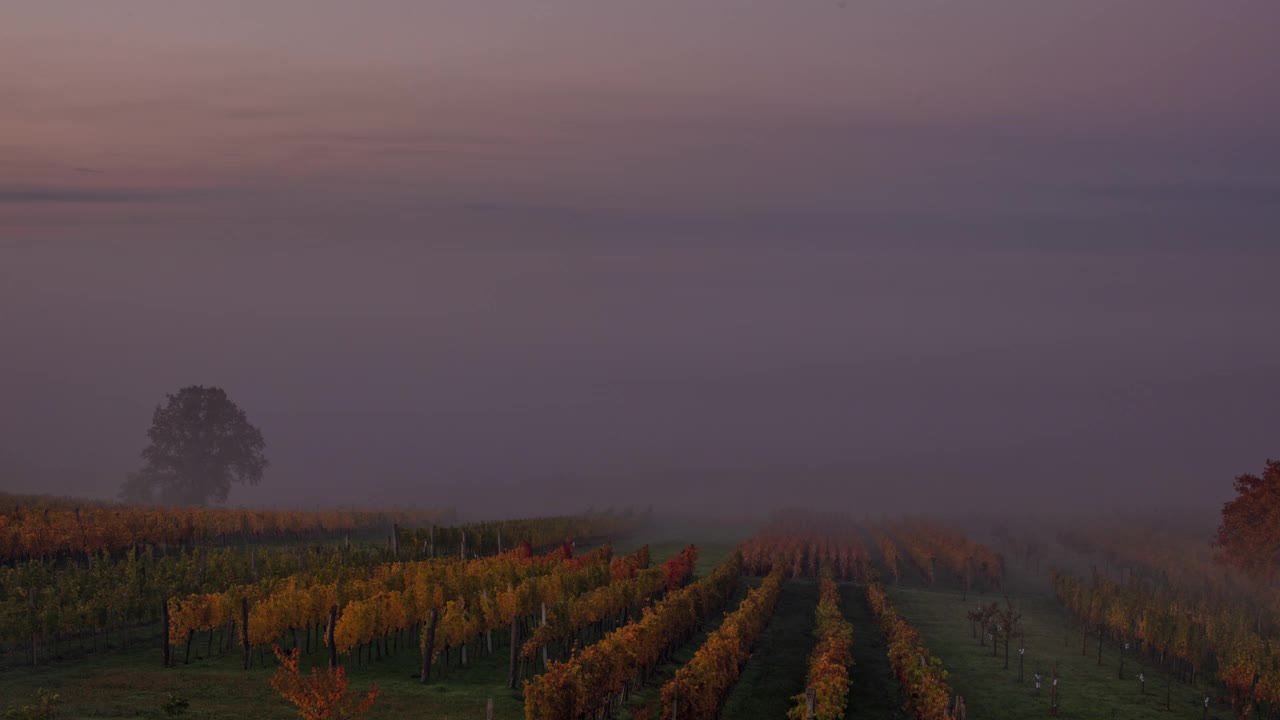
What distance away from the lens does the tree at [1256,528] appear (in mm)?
80062

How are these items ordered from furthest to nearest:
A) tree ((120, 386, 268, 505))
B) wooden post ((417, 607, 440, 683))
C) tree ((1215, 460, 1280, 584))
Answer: tree ((120, 386, 268, 505)), tree ((1215, 460, 1280, 584)), wooden post ((417, 607, 440, 683))

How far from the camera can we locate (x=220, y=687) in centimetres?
4662

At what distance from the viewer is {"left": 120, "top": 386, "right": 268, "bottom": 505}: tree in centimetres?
16212

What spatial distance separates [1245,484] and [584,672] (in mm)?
66100

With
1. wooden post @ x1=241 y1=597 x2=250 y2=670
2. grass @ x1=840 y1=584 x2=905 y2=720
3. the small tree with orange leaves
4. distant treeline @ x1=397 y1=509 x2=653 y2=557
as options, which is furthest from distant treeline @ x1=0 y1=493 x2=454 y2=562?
grass @ x1=840 y1=584 x2=905 y2=720

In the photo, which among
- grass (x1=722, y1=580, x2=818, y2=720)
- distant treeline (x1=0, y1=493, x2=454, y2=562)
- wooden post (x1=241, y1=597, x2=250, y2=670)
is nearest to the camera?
grass (x1=722, y1=580, x2=818, y2=720)

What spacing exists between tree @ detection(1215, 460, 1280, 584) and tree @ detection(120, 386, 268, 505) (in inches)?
4989

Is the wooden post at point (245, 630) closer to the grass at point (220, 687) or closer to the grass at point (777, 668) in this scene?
the grass at point (220, 687)

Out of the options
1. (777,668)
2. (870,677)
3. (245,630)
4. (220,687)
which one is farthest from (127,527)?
(870,677)

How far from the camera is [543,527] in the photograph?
110 meters

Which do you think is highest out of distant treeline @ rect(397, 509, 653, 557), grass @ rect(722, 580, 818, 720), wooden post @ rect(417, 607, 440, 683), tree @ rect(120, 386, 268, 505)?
tree @ rect(120, 386, 268, 505)

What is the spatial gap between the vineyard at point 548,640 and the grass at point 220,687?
0.19 metres

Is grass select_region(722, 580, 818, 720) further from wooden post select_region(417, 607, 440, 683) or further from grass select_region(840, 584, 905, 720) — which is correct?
wooden post select_region(417, 607, 440, 683)

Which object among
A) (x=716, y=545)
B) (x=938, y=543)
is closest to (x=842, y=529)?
(x=716, y=545)
